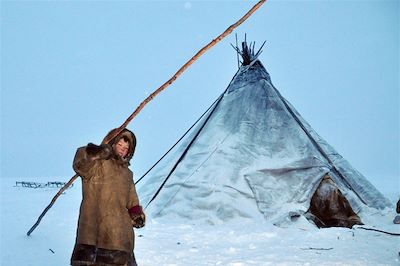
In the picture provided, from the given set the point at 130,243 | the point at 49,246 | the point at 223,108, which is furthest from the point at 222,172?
the point at 130,243

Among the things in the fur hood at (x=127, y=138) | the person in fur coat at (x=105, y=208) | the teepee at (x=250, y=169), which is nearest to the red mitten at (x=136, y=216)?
the person in fur coat at (x=105, y=208)

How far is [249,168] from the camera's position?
7.18 meters

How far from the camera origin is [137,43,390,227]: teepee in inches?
262

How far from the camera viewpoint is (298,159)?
738cm

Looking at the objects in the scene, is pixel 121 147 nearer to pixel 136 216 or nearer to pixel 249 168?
pixel 136 216

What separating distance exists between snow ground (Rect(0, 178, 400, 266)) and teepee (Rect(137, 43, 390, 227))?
423mm

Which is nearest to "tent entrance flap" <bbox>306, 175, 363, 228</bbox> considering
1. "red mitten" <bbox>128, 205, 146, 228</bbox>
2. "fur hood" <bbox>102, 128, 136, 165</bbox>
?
"red mitten" <bbox>128, 205, 146, 228</bbox>

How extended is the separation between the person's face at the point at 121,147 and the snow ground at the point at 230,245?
6.72ft

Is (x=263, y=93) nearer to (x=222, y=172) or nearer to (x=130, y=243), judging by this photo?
(x=222, y=172)

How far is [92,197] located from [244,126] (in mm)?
5921

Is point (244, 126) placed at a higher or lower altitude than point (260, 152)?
higher

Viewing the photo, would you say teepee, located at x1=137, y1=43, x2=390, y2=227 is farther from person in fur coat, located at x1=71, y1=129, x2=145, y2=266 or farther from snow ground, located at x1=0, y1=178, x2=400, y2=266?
person in fur coat, located at x1=71, y1=129, x2=145, y2=266

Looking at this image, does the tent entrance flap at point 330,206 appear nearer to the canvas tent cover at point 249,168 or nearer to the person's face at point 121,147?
the canvas tent cover at point 249,168

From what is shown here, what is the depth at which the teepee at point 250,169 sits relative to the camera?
21.8 ft
